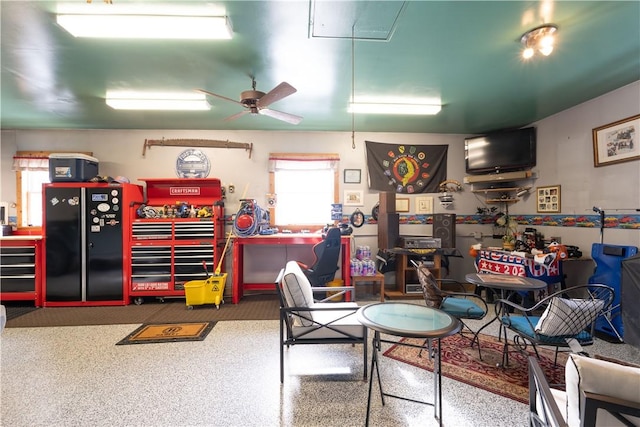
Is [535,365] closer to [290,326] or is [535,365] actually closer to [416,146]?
[290,326]

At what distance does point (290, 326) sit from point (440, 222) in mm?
3356

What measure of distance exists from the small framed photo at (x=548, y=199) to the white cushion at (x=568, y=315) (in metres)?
2.69

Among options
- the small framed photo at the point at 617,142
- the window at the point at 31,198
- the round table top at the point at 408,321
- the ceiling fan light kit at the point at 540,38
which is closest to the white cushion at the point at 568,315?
the round table top at the point at 408,321

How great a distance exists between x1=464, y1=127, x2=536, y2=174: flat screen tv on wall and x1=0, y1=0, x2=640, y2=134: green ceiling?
1.50 ft

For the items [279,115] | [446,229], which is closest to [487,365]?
[446,229]

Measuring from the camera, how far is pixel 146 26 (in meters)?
2.00

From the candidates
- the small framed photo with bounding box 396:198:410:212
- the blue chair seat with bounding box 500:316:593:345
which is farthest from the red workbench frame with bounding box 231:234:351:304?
the blue chair seat with bounding box 500:316:593:345

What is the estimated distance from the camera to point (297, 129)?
4.71 meters

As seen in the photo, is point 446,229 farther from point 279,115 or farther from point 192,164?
point 192,164

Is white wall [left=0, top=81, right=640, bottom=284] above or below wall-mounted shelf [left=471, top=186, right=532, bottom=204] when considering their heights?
above

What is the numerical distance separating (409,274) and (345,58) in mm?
3465

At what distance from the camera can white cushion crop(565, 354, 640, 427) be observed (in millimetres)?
911

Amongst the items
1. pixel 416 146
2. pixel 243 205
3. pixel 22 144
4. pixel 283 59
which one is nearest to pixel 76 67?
pixel 283 59

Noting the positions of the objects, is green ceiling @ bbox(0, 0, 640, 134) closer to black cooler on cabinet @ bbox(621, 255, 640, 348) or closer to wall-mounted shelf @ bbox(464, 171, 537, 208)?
wall-mounted shelf @ bbox(464, 171, 537, 208)
